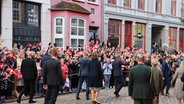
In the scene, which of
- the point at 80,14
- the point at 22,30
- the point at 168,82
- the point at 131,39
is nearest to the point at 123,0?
the point at 131,39

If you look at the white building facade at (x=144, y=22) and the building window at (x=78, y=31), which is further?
the white building facade at (x=144, y=22)

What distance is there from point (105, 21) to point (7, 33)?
11.6 m

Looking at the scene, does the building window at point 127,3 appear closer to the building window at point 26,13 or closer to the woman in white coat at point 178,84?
the building window at point 26,13

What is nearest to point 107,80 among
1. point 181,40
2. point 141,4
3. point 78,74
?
point 78,74

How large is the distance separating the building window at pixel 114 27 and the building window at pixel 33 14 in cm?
940

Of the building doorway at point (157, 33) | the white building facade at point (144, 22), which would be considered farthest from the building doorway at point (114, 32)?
the building doorway at point (157, 33)

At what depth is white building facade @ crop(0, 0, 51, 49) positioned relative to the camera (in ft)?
76.2

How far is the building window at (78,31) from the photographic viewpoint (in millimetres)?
27297

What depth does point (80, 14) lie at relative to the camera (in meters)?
27.9

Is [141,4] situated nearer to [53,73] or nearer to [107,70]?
[107,70]

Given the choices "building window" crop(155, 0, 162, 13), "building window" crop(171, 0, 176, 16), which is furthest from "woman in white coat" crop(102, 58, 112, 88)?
"building window" crop(171, 0, 176, 16)

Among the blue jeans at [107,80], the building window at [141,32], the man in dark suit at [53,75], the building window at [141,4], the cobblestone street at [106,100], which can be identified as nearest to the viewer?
the man in dark suit at [53,75]

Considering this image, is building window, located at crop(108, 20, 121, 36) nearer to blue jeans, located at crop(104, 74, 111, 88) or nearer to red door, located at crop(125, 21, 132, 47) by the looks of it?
red door, located at crop(125, 21, 132, 47)

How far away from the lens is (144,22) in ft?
127
